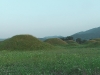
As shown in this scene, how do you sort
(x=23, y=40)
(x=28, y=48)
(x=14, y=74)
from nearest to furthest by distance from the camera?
(x=14, y=74) → (x=28, y=48) → (x=23, y=40)

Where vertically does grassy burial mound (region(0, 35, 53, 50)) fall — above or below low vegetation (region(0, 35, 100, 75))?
above

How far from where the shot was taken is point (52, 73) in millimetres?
15102

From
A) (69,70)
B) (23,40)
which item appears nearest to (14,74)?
(69,70)

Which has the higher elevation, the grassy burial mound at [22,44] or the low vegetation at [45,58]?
the grassy burial mound at [22,44]

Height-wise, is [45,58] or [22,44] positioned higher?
[22,44]

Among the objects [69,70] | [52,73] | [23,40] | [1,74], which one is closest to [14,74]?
[1,74]

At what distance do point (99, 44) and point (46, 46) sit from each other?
49.2 feet

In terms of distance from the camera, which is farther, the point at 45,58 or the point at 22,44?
the point at 22,44

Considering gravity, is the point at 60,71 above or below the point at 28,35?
below

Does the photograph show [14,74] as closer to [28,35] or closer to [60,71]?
[60,71]

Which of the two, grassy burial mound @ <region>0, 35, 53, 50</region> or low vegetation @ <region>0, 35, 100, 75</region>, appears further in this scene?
grassy burial mound @ <region>0, 35, 53, 50</region>

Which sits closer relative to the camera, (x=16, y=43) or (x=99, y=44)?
(x=16, y=43)

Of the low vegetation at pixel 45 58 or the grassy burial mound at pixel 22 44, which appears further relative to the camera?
the grassy burial mound at pixel 22 44

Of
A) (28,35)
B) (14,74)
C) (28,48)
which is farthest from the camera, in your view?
(28,35)
